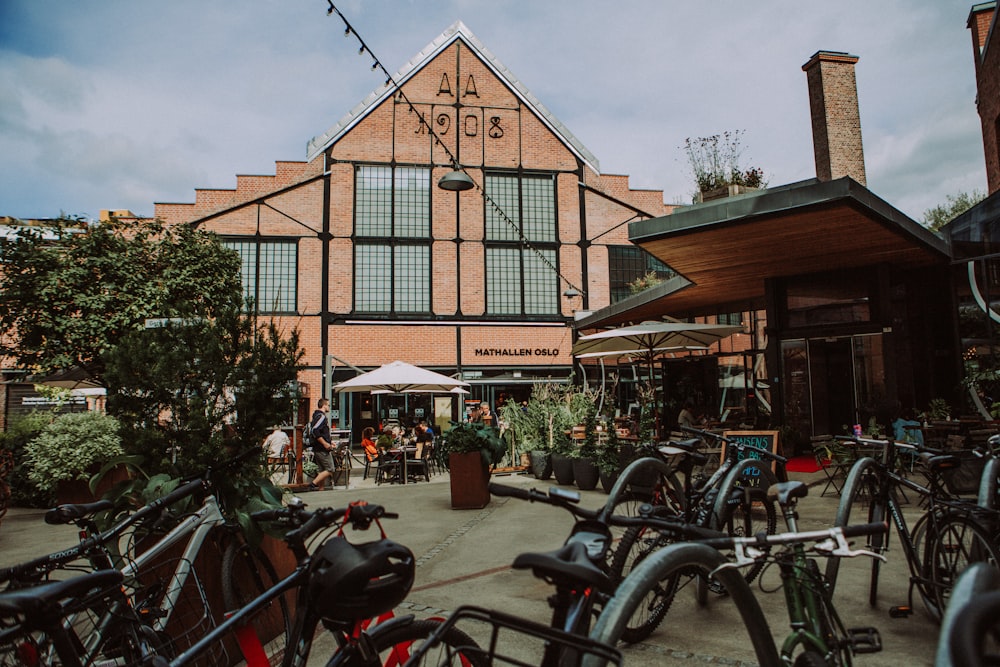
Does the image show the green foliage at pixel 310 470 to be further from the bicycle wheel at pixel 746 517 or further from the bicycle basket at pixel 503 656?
the bicycle basket at pixel 503 656

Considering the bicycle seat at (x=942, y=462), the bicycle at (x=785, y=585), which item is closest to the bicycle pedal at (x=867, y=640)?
the bicycle at (x=785, y=585)

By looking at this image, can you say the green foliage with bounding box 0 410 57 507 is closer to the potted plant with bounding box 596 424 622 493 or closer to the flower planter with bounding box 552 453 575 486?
the flower planter with bounding box 552 453 575 486

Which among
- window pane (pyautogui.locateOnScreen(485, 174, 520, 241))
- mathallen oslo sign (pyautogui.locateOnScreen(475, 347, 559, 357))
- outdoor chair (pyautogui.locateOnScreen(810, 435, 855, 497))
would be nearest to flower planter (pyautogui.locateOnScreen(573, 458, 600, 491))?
outdoor chair (pyautogui.locateOnScreen(810, 435, 855, 497))

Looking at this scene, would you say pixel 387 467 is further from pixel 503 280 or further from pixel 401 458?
pixel 503 280

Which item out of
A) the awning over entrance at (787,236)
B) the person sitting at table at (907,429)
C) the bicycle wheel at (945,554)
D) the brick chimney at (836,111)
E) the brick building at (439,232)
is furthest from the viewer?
the brick building at (439,232)

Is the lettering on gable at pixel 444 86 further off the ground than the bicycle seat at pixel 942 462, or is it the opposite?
the lettering on gable at pixel 444 86

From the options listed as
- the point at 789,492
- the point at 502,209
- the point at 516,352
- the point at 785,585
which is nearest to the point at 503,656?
the point at 785,585

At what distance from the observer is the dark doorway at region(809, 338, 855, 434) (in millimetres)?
10195

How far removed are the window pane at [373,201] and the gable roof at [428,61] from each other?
1628 mm

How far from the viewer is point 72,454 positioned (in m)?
8.43

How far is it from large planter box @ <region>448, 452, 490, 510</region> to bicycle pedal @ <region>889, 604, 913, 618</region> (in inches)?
203

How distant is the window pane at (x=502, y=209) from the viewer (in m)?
23.7

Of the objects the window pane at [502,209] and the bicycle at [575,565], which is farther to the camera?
the window pane at [502,209]

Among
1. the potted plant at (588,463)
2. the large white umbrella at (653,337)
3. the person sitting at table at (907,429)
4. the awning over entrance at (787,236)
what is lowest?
the potted plant at (588,463)
